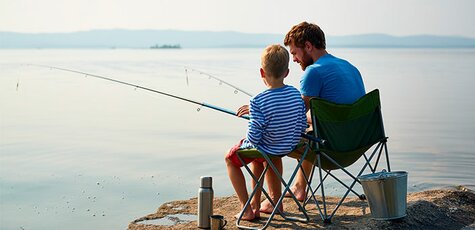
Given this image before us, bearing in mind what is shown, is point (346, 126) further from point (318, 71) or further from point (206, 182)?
point (206, 182)

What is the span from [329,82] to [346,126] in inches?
10.7

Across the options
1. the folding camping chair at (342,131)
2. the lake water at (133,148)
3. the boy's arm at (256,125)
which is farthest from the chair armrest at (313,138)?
the lake water at (133,148)

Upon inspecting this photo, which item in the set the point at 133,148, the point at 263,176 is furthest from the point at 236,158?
the point at 133,148

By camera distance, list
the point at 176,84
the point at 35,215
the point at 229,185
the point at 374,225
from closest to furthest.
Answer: the point at 374,225 → the point at 35,215 → the point at 229,185 → the point at 176,84

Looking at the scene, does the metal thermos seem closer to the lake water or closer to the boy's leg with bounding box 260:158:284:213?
the boy's leg with bounding box 260:158:284:213

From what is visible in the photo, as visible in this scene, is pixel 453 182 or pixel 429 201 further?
pixel 453 182

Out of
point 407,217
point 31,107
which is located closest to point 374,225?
point 407,217

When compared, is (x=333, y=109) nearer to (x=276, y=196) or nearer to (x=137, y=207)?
(x=276, y=196)

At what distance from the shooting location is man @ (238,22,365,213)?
4.68 meters

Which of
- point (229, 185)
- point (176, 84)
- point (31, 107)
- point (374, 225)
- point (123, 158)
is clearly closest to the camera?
point (374, 225)

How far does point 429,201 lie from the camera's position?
16.1 ft

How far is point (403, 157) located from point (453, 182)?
1.07m

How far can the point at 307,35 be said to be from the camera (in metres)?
4.79

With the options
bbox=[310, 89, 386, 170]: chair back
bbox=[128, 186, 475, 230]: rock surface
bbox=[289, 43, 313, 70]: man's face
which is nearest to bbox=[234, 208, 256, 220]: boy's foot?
bbox=[128, 186, 475, 230]: rock surface
